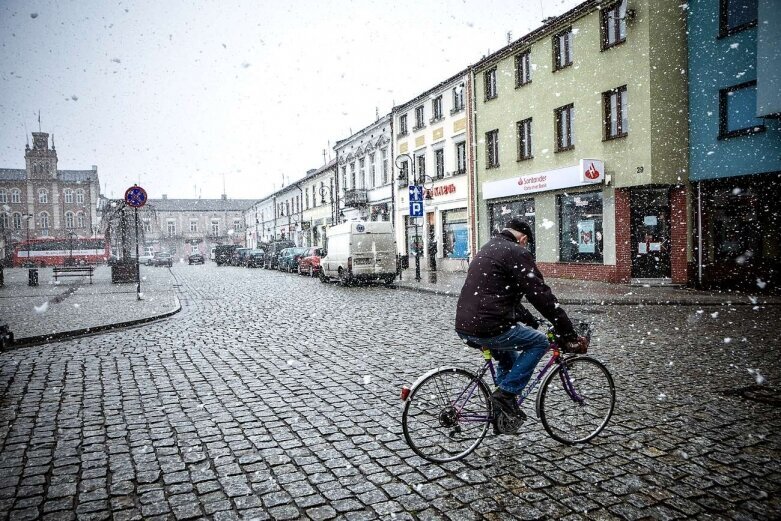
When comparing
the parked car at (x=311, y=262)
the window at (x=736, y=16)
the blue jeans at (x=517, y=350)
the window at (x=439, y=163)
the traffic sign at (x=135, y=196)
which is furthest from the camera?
the window at (x=439, y=163)

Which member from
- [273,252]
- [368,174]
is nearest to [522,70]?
[368,174]

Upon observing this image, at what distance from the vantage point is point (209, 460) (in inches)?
167

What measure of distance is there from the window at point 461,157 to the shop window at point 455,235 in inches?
82.0

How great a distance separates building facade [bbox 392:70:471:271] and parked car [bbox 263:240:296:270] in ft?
35.1

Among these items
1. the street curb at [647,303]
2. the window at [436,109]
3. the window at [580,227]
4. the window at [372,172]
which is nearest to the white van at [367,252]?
the window at [580,227]

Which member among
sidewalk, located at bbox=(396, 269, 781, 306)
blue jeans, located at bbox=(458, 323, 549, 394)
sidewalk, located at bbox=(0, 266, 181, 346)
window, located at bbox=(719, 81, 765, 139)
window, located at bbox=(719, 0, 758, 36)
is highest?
window, located at bbox=(719, 0, 758, 36)

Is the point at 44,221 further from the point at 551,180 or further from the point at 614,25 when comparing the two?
the point at 614,25

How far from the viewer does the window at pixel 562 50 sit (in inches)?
807

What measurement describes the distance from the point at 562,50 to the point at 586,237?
292 inches

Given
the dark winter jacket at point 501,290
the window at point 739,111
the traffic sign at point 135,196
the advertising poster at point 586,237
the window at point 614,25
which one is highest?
the window at point 614,25

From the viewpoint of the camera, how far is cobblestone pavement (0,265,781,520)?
3.51 metres

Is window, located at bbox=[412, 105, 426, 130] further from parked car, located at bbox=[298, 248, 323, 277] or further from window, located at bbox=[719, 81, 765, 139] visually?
window, located at bbox=[719, 81, 765, 139]

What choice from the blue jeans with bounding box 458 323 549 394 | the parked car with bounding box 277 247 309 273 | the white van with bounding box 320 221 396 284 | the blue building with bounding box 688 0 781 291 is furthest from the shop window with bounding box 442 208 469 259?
the blue jeans with bounding box 458 323 549 394

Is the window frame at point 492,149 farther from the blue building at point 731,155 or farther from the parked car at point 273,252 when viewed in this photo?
the parked car at point 273,252
